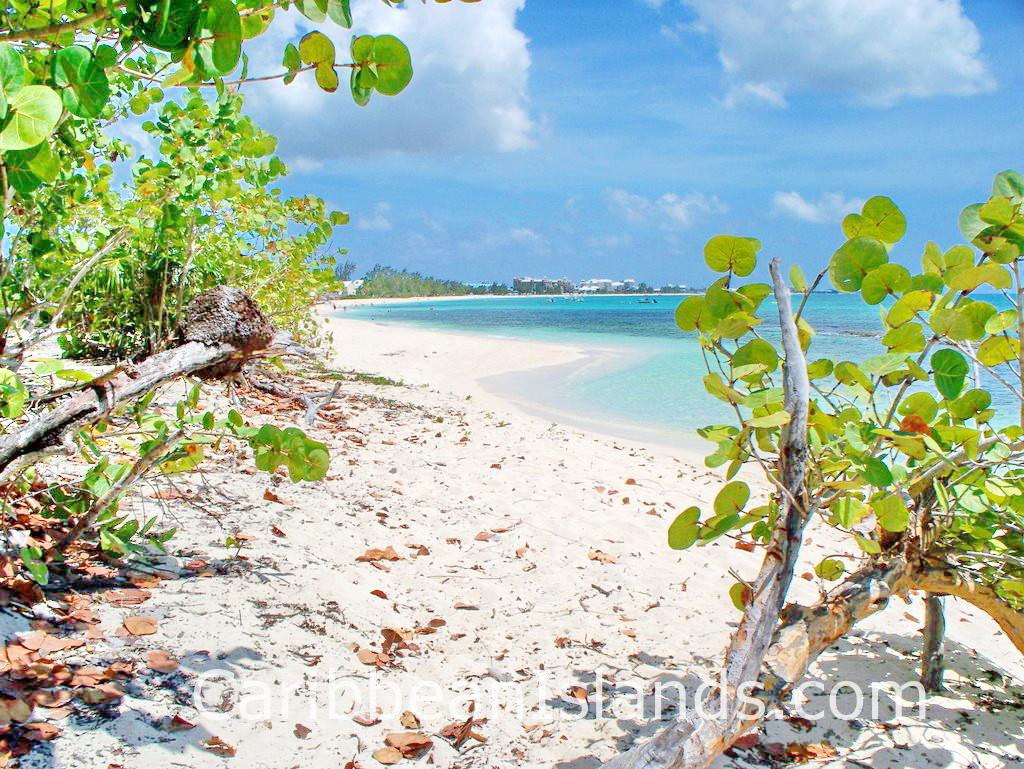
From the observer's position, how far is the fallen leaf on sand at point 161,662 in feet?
7.00

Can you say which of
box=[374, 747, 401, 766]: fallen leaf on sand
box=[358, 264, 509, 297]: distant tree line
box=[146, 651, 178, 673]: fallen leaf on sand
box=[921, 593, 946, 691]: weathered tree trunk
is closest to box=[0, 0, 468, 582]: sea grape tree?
box=[146, 651, 178, 673]: fallen leaf on sand

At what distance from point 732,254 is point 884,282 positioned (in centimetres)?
36

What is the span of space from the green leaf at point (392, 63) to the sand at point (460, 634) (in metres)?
1.73

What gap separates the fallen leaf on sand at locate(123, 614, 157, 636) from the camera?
7.49 feet

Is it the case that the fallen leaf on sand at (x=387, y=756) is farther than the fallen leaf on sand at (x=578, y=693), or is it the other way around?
the fallen leaf on sand at (x=578, y=693)

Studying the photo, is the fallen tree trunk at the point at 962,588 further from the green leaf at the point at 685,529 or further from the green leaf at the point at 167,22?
the green leaf at the point at 167,22

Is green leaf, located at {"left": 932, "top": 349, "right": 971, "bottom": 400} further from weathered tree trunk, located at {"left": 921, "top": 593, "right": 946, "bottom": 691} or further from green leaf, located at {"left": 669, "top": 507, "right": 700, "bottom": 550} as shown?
weathered tree trunk, located at {"left": 921, "top": 593, "right": 946, "bottom": 691}

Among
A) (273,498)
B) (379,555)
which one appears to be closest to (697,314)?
(379,555)

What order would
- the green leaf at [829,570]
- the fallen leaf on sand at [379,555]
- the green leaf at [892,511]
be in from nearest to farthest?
the green leaf at [892,511] < the green leaf at [829,570] < the fallen leaf on sand at [379,555]

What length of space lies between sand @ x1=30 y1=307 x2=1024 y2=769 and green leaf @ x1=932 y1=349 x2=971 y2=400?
4.54ft

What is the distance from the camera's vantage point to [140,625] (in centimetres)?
232

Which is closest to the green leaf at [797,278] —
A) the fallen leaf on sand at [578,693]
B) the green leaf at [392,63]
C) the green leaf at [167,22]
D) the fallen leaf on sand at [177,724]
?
the green leaf at [392,63]

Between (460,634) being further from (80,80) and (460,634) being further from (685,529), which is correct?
(80,80)

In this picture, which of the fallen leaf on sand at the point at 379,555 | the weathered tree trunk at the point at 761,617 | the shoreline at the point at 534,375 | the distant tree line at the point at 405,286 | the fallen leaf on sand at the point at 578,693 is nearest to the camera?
the weathered tree trunk at the point at 761,617
